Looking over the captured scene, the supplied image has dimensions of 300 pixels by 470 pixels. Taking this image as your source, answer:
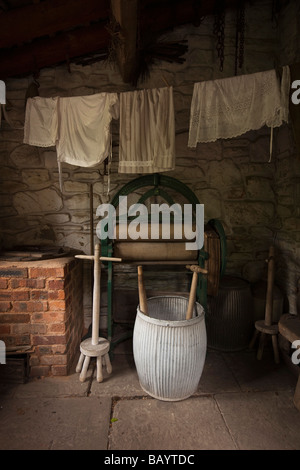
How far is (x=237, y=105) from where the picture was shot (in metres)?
2.45

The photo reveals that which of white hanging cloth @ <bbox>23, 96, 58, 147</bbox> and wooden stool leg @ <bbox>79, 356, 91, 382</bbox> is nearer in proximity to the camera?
wooden stool leg @ <bbox>79, 356, 91, 382</bbox>

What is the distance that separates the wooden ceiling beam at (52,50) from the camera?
2936mm

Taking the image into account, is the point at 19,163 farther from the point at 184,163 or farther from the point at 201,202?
the point at 201,202

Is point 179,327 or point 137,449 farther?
point 179,327

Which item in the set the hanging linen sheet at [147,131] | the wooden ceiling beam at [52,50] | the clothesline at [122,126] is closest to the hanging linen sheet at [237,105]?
the clothesline at [122,126]

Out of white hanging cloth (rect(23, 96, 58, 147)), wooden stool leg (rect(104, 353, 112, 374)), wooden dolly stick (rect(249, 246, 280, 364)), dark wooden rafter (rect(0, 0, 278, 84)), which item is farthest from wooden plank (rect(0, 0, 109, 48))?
wooden stool leg (rect(104, 353, 112, 374))

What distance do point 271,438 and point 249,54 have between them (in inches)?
147

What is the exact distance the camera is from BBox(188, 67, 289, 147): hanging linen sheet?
2.30m

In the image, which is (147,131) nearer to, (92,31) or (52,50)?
(92,31)

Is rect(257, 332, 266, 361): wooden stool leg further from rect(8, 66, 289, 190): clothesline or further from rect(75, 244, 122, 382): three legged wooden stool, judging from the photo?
rect(8, 66, 289, 190): clothesline

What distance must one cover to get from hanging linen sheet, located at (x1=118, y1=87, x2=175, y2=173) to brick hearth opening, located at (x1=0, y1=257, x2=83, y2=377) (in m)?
1.18

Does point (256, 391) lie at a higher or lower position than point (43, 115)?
lower

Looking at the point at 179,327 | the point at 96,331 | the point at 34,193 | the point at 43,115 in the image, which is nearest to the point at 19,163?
the point at 34,193

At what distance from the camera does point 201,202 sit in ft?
11.3
